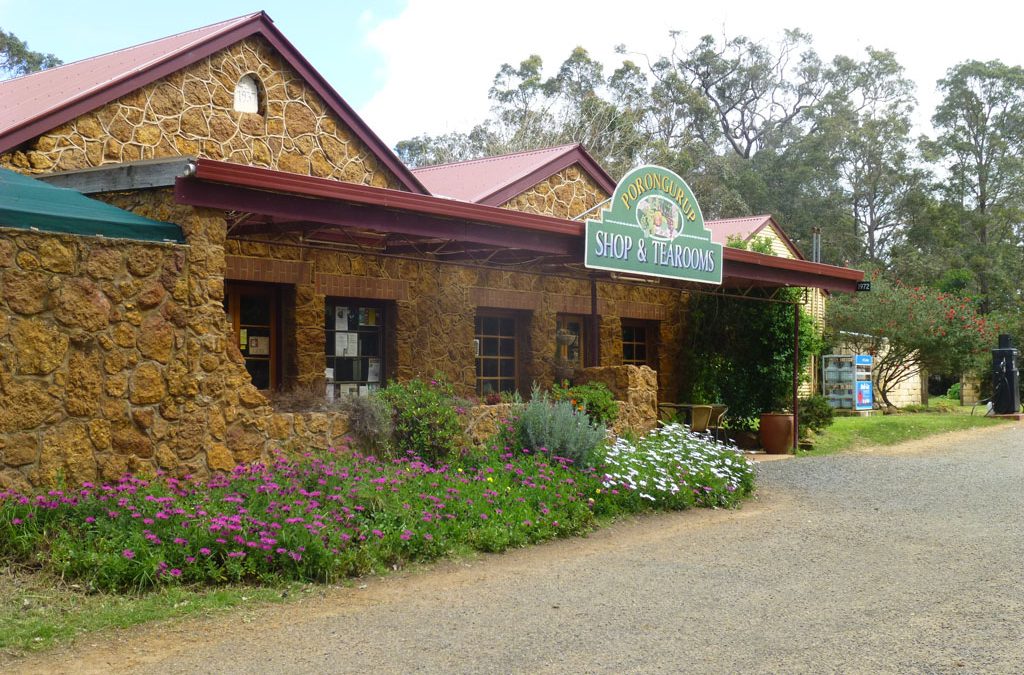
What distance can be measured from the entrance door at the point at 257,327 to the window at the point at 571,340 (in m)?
4.76

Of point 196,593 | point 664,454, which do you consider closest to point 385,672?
point 196,593

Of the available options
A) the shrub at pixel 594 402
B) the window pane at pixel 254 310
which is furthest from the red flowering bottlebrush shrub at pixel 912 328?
the window pane at pixel 254 310

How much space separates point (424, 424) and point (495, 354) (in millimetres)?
5029

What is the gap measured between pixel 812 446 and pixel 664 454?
624 centimetres

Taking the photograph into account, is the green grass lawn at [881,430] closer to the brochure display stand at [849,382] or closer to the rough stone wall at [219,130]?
the brochure display stand at [849,382]

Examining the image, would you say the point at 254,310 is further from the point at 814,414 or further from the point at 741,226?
the point at 741,226

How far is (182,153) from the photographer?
1130 centimetres

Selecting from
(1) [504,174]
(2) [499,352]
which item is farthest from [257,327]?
(1) [504,174]

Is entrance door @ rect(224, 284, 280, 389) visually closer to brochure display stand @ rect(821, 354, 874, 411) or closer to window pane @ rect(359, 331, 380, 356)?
window pane @ rect(359, 331, 380, 356)

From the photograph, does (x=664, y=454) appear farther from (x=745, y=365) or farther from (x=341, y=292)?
(x=745, y=365)

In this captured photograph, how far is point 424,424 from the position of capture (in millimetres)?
9625

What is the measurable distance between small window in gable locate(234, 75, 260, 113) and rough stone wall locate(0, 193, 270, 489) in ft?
12.6

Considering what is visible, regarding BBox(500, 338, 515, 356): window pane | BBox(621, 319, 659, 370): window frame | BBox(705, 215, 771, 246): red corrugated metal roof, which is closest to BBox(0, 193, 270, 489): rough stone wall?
BBox(500, 338, 515, 356): window pane

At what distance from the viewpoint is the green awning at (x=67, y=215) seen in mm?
7305
